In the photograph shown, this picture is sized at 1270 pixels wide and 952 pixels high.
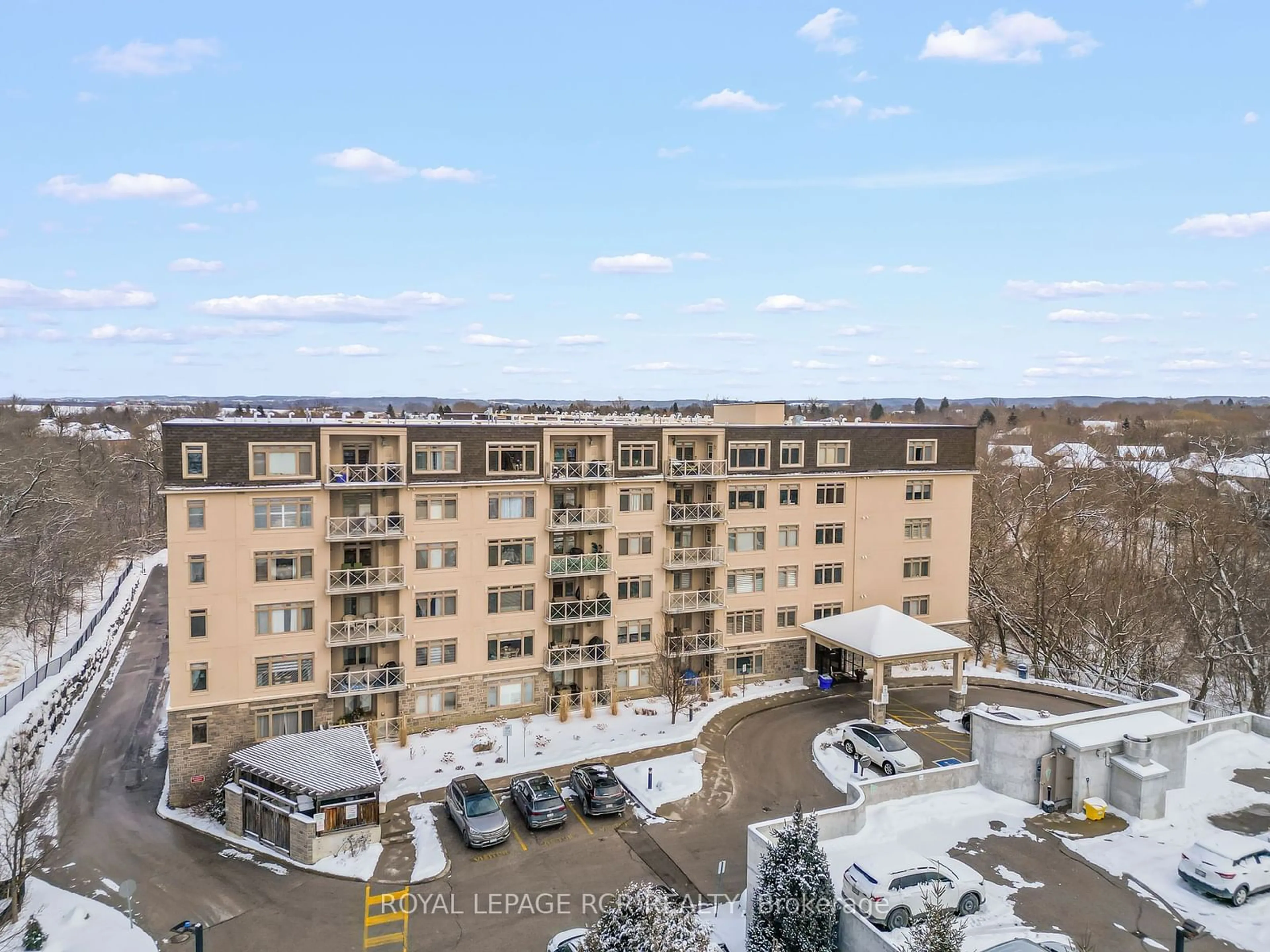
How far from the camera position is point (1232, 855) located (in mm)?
21516

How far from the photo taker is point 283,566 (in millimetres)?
33406

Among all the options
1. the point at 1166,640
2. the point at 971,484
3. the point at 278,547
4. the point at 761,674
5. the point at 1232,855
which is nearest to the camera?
the point at 1232,855

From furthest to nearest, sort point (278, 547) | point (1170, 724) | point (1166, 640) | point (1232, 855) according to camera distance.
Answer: point (1166, 640), point (278, 547), point (1170, 724), point (1232, 855)

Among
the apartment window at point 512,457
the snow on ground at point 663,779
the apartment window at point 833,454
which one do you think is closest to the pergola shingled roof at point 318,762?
the snow on ground at point 663,779

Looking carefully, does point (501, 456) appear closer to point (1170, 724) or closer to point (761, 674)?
point (761, 674)

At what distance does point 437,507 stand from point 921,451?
26994 mm

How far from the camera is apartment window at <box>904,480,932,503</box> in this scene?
45.2m

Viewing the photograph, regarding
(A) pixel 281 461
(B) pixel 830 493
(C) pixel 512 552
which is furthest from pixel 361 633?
(B) pixel 830 493

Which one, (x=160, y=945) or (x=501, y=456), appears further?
(x=501, y=456)

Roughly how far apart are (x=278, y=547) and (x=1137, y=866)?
32.0 meters

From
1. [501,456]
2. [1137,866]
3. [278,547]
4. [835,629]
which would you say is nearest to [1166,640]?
[835,629]

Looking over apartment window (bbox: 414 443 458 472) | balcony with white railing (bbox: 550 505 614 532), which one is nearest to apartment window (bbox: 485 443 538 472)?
apartment window (bbox: 414 443 458 472)

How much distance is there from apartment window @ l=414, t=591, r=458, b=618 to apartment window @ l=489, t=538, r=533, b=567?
7.78 ft

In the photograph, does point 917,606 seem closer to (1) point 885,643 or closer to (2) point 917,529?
(2) point 917,529
